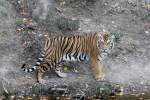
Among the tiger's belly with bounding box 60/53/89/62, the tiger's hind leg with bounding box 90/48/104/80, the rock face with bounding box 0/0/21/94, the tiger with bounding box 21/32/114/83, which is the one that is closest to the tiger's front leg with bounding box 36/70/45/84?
the tiger with bounding box 21/32/114/83

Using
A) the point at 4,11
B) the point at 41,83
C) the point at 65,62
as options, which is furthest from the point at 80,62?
the point at 4,11

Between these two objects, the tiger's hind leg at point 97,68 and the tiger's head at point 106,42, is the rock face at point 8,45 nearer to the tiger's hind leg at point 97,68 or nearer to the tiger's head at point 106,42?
the tiger's hind leg at point 97,68

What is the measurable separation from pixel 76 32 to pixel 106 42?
159cm

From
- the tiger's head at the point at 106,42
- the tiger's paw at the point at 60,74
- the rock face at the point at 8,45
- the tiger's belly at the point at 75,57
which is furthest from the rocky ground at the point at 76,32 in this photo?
the tiger's head at the point at 106,42

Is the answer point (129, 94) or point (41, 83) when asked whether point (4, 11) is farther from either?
point (129, 94)

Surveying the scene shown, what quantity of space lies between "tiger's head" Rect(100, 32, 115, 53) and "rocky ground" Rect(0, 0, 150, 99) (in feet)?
2.21

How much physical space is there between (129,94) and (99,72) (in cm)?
88

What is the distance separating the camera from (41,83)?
13.6 metres

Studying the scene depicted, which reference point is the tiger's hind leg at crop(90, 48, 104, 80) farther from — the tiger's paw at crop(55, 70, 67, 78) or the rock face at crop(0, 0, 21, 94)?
the rock face at crop(0, 0, 21, 94)

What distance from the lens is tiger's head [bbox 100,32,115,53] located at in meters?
13.8

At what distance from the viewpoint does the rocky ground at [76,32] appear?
13773mm

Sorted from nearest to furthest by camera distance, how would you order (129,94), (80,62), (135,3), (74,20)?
(129,94) → (80,62) → (74,20) → (135,3)

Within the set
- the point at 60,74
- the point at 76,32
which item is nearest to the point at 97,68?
the point at 60,74

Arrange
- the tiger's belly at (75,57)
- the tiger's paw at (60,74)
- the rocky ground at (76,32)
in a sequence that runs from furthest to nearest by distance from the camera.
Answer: the tiger's belly at (75,57) < the tiger's paw at (60,74) < the rocky ground at (76,32)
